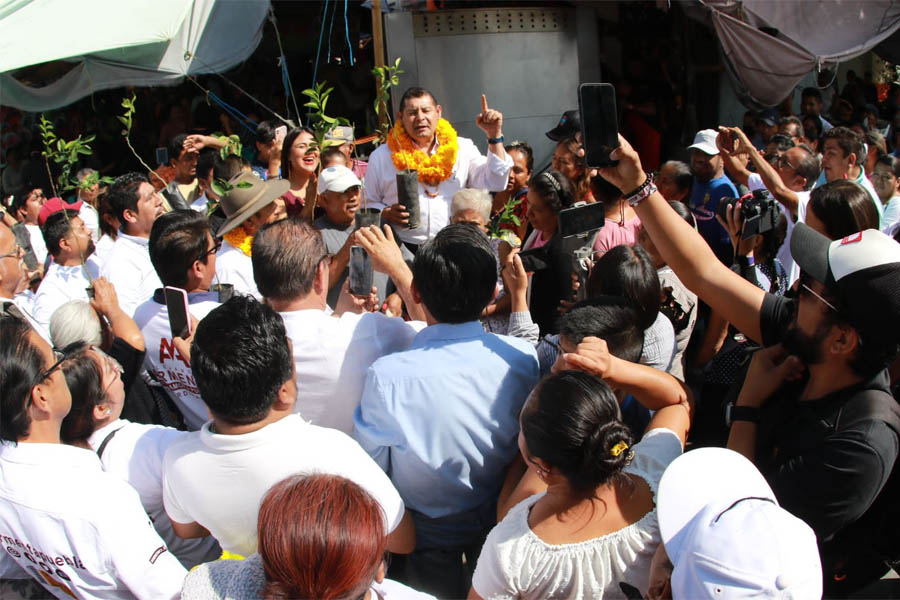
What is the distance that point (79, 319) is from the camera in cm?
253

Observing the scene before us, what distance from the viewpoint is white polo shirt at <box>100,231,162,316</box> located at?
Result: 3.40 metres

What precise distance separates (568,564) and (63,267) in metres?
3.41

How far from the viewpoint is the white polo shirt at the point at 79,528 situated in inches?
62.6

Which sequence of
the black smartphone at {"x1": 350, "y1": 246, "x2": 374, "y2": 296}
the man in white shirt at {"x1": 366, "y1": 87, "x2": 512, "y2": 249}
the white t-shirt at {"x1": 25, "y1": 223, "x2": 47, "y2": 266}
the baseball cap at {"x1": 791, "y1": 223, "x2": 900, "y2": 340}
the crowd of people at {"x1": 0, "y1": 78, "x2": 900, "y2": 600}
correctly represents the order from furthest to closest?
the white t-shirt at {"x1": 25, "y1": 223, "x2": 47, "y2": 266} < the man in white shirt at {"x1": 366, "y1": 87, "x2": 512, "y2": 249} < the black smartphone at {"x1": 350, "y1": 246, "x2": 374, "y2": 296} < the baseball cap at {"x1": 791, "y1": 223, "x2": 900, "y2": 340} < the crowd of people at {"x1": 0, "y1": 78, "x2": 900, "y2": 600}

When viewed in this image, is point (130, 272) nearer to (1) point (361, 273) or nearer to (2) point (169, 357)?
(2) point (169, 357)

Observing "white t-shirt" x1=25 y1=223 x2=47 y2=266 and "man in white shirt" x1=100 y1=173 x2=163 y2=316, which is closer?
"man in white shirt" x1=100 y1=173 x2=163 y2=316

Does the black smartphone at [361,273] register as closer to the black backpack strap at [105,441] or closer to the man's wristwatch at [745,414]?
the black backpack strap at [105,441]

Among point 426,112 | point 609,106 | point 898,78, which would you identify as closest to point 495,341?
point 609,106

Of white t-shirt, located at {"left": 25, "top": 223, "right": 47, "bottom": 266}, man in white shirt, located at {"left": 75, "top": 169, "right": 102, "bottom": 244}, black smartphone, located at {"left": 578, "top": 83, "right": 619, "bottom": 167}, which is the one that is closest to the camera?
black smartphone, located at {"left": 578, "top": 83, "right": 619, "bottom": 167}

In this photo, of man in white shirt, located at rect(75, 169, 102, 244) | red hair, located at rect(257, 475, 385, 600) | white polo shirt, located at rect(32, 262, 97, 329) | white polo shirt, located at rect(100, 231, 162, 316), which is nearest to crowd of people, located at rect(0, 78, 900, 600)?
red hair, located at rect(257, 475, 385, 600)

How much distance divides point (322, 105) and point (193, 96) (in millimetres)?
6237

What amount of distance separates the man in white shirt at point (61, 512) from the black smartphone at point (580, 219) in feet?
4.64

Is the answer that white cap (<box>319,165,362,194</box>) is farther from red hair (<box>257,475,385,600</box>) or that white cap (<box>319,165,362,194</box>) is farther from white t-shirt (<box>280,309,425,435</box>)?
red hair (<box>257,475,385,600</box>)

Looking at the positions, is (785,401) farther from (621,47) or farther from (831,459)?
(621,47)
